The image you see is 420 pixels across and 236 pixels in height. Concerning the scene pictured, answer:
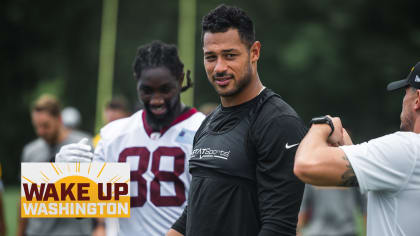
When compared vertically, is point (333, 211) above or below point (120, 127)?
below

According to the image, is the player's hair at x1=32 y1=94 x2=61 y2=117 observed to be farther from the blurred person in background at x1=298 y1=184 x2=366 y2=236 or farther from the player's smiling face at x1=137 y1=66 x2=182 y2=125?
the player's smiling face at x1=137 y1=66 x2=182 y2=125

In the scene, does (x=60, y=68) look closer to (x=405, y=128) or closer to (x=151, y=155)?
(x=151, y=155)

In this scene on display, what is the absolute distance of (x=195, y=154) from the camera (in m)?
3.10

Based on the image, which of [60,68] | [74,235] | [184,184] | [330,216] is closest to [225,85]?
[184,184]

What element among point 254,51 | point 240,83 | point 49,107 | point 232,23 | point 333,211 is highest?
point 232,23

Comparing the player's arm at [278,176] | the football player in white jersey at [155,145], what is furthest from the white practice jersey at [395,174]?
the football player in white jersey at [155,145]

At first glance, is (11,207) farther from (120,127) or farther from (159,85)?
(159,85)

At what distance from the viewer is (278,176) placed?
2.79 m

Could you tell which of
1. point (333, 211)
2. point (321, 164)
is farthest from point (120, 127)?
point (333, 211)

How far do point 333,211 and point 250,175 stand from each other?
15.1 ft

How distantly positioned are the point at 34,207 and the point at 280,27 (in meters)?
18.6

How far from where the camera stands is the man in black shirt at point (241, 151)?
280 cm

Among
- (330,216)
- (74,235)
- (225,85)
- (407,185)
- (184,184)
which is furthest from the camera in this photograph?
(330,216)

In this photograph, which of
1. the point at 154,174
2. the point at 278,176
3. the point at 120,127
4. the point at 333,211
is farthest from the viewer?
the point at 333,211
